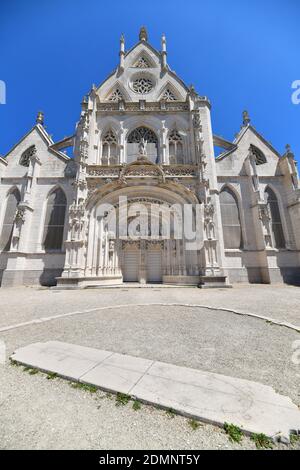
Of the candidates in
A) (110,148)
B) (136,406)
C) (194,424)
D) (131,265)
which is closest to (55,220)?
(131,265)

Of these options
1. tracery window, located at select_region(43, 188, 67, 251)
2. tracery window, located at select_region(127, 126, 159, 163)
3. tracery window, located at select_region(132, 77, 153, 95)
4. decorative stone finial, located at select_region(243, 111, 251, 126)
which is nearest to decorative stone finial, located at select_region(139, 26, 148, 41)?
tracery window, located at select_region(132, 77, 153, 95)

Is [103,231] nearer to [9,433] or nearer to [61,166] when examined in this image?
[61,166]

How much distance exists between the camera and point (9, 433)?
145 centimetres

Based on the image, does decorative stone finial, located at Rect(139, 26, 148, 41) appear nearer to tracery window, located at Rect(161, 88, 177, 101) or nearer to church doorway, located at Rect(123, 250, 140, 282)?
tracery window, located at Rect(161, 88, 177, 101)

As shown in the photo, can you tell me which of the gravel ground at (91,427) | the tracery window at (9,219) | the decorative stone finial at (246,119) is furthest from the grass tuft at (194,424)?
the decorative stone finial at (246,119)

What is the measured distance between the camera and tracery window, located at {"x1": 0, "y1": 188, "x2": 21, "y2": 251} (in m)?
15.5

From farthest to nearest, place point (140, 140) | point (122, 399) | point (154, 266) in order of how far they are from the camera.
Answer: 1. point (140, 140)
2. point (154, 266)
3. point (122, 399)

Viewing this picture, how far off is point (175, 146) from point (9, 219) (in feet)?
54.4

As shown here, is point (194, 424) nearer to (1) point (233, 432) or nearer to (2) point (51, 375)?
(1) point (233, 432)

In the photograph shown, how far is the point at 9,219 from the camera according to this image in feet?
53.1

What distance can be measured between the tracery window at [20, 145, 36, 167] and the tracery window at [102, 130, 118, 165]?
6.96 meters

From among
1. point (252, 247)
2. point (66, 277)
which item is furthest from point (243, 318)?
point (252, 247)
